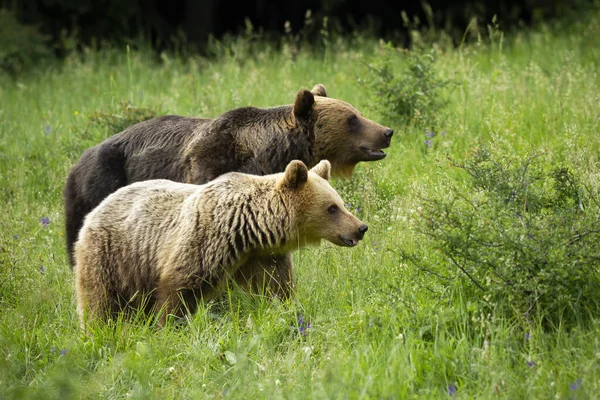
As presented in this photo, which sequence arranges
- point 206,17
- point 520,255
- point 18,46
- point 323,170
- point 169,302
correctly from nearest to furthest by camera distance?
point 520,255
point 169,302
point 323,170
point 18,46
point 206,17

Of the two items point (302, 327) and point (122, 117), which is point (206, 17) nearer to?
point (122, 117)

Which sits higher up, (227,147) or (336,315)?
(227,147)

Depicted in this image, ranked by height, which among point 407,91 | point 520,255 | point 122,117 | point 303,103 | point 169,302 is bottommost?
point 169,302

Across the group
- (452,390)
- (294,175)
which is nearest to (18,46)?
(294,175)

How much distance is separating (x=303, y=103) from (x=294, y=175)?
1.71 m

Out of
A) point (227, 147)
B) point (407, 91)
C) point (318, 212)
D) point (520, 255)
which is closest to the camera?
point (520, 255)

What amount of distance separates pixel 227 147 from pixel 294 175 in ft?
5.13

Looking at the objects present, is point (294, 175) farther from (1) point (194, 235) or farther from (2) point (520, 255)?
(2) point (520, 255)

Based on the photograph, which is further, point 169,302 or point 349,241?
point 349,241

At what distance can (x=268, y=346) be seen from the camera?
201 inches

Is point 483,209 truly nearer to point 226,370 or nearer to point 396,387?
point 396,387

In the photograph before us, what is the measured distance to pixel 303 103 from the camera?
7234 mm

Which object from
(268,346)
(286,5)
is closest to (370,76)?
(268,346)

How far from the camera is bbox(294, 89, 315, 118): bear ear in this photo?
718cm
